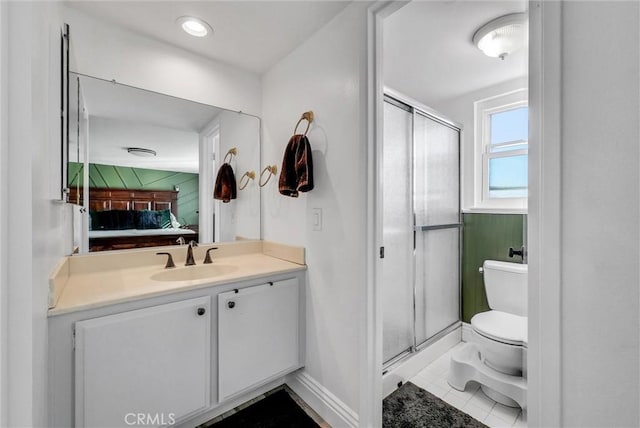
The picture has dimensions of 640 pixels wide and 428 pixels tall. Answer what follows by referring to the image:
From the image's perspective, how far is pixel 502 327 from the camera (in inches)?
68.6

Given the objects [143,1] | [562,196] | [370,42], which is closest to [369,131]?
[370,42]

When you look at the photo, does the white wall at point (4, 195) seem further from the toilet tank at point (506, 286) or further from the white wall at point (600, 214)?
the toilet tank at point (506, 286)

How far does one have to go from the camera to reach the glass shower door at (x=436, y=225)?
6.74 feet

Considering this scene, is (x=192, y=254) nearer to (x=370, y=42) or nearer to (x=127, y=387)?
(x=127, y=387)

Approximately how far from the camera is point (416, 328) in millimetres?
2021

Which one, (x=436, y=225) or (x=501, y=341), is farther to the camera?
(x=436, y=225)

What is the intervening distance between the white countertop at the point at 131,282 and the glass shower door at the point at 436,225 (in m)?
0.97

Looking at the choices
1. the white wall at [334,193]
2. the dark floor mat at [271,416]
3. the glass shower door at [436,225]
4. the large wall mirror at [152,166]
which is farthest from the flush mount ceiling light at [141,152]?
the glass shower door at [436,225]

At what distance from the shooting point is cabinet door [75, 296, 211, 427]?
1.09m

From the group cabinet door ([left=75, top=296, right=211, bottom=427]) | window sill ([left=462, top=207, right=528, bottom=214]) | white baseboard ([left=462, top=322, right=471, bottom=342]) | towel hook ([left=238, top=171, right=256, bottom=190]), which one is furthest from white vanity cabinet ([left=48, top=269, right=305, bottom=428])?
window sill ([left=462, top=207, right=528, bottom=214])

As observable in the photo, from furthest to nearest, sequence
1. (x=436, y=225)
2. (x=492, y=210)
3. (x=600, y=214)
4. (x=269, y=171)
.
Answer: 1. (x=492, y=210)
2. (x=436, y=225)
3. (x=269, y=171)
4. (x=600, y=214)

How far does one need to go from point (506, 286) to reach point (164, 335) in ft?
7.13

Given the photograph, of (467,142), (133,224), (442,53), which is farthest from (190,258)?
(467,142)

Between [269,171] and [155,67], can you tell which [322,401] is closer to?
[269,171]
